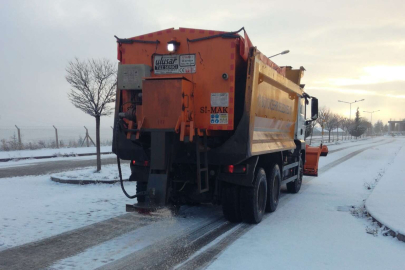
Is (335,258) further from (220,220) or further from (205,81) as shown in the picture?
(205,81)

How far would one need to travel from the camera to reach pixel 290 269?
14.6ft

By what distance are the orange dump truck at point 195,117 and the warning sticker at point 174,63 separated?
18 mm

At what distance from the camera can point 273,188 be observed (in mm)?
7836

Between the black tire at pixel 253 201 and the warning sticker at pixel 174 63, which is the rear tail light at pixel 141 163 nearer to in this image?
the warning sticker at pixel 174 63

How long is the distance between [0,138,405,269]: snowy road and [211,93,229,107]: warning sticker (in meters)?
2.24

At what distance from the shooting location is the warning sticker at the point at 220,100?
19.3ft

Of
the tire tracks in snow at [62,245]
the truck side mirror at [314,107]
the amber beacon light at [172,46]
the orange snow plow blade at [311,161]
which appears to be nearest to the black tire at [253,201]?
the tire tracks in snow at [62,245]

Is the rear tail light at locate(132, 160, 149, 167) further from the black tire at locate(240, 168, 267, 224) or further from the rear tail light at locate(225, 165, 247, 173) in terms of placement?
the black tire at locate(240, 168, 267, 224)

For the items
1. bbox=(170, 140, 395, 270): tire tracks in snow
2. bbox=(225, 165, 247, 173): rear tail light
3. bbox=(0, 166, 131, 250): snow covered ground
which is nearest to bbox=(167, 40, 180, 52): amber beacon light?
bbox=(225, 165, 247, 173): rear tail light

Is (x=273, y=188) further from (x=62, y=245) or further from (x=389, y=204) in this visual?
(x=62, y=245)

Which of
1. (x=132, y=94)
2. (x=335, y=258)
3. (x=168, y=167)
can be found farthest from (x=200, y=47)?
(x=335, y=258)

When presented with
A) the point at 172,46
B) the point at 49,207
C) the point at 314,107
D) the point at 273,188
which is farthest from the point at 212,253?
the point at 314,107

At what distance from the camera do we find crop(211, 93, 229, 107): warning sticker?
231 inches

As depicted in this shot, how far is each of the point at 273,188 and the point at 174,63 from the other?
3.66m
